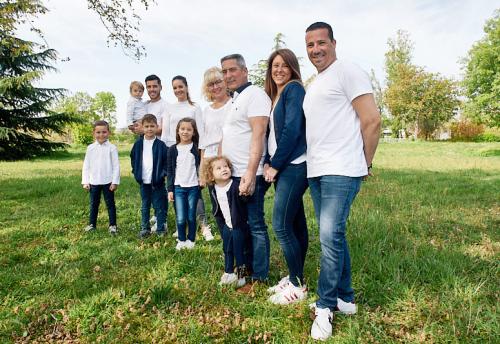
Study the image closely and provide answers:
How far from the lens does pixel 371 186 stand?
9.47m

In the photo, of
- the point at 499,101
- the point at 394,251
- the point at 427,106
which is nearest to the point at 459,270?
the point at 394,251

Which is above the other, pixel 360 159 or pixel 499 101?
pixel 499 101

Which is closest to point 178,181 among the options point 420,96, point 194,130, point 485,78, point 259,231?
point 194,130

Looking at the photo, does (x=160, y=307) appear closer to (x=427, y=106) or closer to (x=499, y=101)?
(x=499, y=101)

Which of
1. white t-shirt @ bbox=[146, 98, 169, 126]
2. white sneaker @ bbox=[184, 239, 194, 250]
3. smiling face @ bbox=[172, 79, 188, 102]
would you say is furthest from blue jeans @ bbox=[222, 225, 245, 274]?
white t-shirt @ bbox=[146, 98, 169, 126]

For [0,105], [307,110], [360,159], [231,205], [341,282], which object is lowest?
[341,282]

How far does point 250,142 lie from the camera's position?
338cm

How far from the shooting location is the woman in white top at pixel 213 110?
4059 millimetres

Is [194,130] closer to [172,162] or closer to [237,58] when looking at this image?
[172,162]

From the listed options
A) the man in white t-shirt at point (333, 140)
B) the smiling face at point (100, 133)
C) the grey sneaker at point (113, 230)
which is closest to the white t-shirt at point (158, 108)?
the smiling face at point (100, 133)

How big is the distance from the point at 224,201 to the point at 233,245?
1.49 ft

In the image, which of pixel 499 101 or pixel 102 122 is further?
pixel 499 101

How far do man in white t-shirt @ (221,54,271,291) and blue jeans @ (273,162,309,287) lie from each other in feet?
0.96

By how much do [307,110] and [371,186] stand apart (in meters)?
7.22
